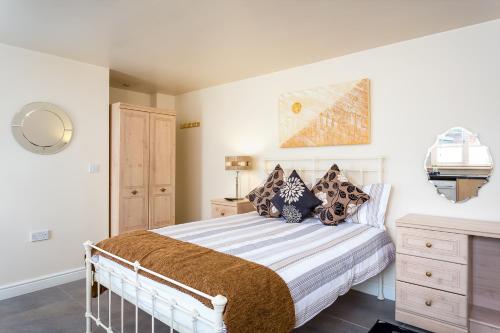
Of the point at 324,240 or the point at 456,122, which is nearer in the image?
the point at 324,240

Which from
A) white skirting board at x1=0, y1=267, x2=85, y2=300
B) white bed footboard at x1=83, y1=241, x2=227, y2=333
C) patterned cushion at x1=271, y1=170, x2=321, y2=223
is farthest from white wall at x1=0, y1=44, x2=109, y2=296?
patterned cushion at x1=271, y1=170, x2=321, y2=223

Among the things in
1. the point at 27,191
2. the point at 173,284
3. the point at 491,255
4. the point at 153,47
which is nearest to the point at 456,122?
the point at 491,255

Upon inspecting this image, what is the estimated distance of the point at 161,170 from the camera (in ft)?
14.5

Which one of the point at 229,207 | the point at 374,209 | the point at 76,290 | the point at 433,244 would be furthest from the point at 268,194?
the point at 76,290

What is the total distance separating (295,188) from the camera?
3.21m

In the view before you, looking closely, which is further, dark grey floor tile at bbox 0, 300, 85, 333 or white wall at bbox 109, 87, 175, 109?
white wall at bbox 109, 87, 175, 109

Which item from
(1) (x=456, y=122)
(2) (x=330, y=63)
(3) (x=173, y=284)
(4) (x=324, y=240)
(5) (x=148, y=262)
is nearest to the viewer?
(3) (x=173, y=284)

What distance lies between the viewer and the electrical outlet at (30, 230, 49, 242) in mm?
3335

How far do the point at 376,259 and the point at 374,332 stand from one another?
22.0 inches

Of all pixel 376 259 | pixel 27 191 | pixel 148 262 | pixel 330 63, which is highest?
pixel 330 63

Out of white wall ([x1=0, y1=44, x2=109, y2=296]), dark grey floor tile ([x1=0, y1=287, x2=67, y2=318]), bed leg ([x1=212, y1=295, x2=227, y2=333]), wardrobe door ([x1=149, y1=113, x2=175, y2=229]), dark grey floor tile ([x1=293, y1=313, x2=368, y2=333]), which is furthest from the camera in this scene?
wardrobe door ([x1=149, y1=113, x2=175, y2=229])

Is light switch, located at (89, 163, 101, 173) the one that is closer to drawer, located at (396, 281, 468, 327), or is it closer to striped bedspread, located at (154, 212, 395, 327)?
striped bedspread, located at (154, 212, 395, 327)

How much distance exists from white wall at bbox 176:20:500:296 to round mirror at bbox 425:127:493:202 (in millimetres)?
53

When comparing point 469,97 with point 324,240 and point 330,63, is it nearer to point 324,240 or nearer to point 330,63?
point 330,63
